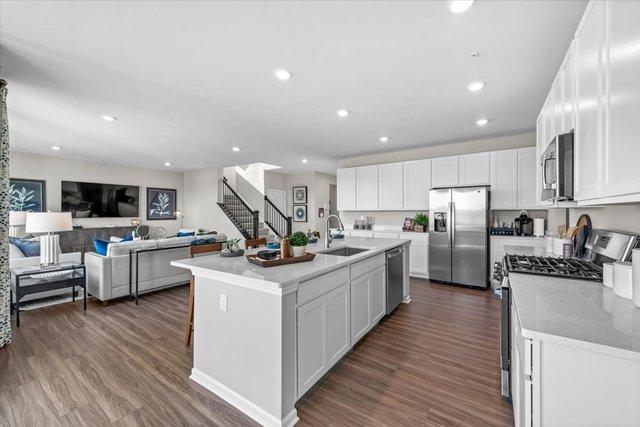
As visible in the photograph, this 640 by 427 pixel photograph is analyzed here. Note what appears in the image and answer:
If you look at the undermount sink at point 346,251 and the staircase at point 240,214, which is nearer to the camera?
the undermount sink at point 346,251

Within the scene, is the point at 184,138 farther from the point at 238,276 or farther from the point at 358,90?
the point at 238,276

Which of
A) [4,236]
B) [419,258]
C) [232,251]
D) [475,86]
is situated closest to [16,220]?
[4,236]

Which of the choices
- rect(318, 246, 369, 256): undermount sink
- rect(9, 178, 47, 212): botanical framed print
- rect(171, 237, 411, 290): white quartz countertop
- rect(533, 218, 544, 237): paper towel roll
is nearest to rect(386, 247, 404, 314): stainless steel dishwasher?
rect(318, 246, 369, 256): undermount sink

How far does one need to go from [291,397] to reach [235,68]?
2.83 m

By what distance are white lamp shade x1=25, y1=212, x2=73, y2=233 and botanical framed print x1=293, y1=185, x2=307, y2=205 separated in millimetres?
6822

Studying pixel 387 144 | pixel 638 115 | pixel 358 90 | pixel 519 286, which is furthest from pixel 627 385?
pixel 387 144

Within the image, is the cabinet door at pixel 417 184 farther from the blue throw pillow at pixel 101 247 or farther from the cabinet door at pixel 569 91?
the blue throw pillow at pixel 101 247

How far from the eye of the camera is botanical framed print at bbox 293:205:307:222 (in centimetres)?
1005

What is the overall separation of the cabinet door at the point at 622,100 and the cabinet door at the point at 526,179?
408 cm

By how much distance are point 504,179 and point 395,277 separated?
296 cm

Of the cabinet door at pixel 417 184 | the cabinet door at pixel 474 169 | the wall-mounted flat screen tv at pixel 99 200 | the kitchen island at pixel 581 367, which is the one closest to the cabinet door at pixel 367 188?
the cabinet door at pixel 417 184

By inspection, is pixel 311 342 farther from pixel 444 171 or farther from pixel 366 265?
pixel 444 171

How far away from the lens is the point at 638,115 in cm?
101

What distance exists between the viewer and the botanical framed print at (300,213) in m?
10.0
